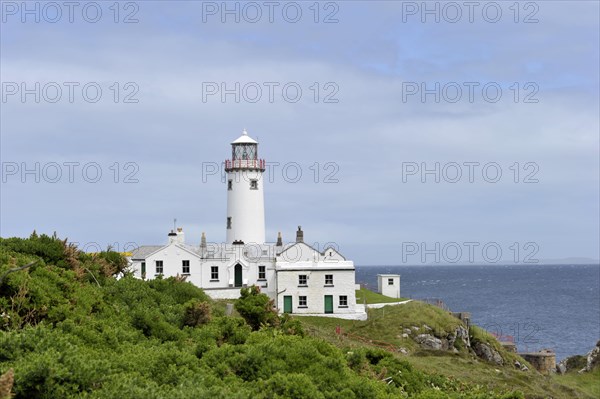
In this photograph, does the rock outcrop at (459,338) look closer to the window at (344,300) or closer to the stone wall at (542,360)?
the stone wall at (542,360)

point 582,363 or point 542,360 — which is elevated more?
point 582,363

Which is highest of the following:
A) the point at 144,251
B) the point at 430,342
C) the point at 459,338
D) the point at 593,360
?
the point at 144,251

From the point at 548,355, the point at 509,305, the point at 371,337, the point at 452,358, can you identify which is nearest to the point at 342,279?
the point at 371,337

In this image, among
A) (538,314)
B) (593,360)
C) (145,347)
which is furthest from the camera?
(538,314)

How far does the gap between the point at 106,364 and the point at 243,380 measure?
2883mm

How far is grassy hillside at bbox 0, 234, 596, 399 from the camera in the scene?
36.7ft

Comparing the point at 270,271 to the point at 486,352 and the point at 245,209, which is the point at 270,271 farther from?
the point at 486,352

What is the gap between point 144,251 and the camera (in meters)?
55.0

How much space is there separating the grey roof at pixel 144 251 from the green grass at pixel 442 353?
38.3 ft

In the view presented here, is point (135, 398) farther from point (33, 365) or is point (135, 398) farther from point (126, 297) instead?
point (126, 297)

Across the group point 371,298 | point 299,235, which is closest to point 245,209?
point 299,235

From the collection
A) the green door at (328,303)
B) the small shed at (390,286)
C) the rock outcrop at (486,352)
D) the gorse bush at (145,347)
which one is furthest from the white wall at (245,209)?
the gorse bush at (145,347)

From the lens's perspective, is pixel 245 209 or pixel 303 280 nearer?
pixel 303 280

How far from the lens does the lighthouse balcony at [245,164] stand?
5966 centimetres
